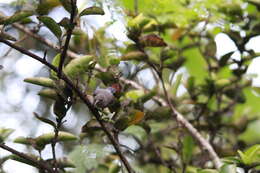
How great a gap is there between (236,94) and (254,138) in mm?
591

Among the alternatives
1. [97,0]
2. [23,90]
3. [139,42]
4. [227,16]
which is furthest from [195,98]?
[23,90]

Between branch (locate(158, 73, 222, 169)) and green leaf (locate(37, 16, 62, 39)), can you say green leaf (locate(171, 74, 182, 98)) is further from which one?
green leaf (locate(37, 16, 62, 39))

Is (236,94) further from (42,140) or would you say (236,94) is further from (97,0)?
(42,140)

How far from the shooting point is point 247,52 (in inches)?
44.6

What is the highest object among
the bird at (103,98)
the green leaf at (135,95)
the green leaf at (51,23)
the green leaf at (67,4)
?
the green leaf at (67,4)

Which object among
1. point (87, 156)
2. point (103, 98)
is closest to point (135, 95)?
point (87, 156)

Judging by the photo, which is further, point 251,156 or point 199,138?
point 199,138

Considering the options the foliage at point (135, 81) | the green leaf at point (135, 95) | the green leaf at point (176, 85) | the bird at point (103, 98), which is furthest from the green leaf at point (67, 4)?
the green leaf at point (176, 85)

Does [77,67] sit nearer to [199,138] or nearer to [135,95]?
[135,95]

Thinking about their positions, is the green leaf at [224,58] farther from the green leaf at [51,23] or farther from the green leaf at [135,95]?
the green leaf at [51,23]

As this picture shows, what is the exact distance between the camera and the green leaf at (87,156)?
943mm

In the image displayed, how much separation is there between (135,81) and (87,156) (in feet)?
1.36

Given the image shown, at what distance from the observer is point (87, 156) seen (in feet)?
3.21

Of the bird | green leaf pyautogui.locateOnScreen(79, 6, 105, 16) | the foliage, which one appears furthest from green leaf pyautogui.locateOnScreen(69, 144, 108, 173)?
green leaf pyautogui.locateOnScreen(79, 6, 105, 16)
